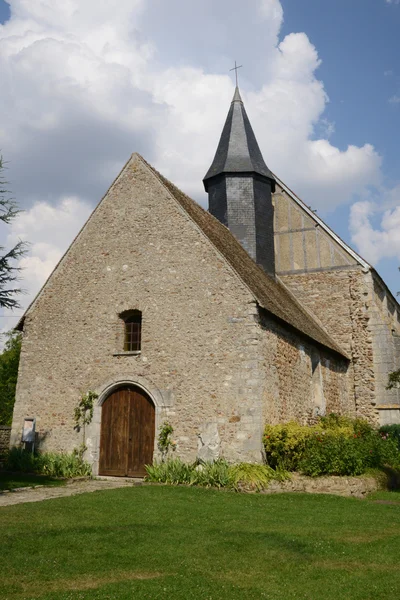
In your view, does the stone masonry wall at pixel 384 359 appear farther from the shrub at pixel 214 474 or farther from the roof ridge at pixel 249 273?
the shrub at pixel 214 474

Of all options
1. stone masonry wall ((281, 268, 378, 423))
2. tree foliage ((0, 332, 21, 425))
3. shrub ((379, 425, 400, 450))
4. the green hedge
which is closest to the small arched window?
the green hedge

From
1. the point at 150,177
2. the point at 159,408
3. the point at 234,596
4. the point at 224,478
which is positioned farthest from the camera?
the point at 150,177

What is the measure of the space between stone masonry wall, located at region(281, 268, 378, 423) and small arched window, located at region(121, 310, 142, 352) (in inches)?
284

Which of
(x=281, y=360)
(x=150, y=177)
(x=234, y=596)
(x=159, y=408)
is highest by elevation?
(x=150, y=177)

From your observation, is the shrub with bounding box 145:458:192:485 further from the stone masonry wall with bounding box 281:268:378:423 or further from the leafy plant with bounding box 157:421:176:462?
the stone masonry wall with bounding box 281:268:378:423

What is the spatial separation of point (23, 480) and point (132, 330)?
428cm

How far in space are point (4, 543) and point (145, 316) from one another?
24.6ft

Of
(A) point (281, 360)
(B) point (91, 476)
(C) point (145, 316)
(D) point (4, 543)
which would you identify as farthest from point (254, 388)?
(D) point (4, 543)

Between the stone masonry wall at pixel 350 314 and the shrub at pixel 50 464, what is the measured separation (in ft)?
30.7

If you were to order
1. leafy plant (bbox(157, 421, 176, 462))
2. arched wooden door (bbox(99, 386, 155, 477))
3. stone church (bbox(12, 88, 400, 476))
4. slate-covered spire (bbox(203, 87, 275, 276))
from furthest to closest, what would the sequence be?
slate-covered spire (bbox(203, 87, 275, 276)), arched wooden door (bbox(99, 386, 155, 477)), leafy plant (bbox(157, 421, 176, 462)), stone church (bbox(12, 88, 400, 476))

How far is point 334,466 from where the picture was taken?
35.3ft

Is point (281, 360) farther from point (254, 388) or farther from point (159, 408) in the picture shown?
point (159, 408)

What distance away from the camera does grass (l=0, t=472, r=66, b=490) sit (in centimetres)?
1089

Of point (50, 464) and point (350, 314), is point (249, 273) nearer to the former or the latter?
point (350, 314)
